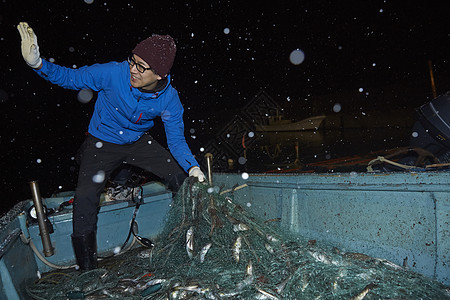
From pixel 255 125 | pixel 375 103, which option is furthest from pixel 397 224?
pixel 255 125

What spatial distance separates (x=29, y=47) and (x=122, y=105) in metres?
1.04

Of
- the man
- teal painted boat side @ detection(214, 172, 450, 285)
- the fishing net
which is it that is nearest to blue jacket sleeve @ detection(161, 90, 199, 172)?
the man

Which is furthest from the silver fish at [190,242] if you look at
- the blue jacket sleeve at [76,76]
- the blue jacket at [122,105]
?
the blue jacket sleeve at [76,76]

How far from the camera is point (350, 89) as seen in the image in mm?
25172

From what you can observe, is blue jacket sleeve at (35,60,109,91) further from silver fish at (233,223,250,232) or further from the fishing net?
silver fish at (233,223,250,232)

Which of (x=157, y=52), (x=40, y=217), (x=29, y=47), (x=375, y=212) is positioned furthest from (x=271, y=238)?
(x=29, y=47)

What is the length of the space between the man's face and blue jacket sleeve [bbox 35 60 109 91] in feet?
1.29

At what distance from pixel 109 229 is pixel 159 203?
0.83m

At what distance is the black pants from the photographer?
315 centimetres

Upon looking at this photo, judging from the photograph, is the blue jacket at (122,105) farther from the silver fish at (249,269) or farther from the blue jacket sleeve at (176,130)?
the silver fish at (249,269)

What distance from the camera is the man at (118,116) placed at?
2.88 meters

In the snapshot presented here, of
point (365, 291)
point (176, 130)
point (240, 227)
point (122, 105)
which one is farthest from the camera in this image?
point (176, 130)

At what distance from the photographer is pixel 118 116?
11.0 feet

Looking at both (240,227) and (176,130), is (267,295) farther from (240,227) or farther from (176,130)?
(176,130)
